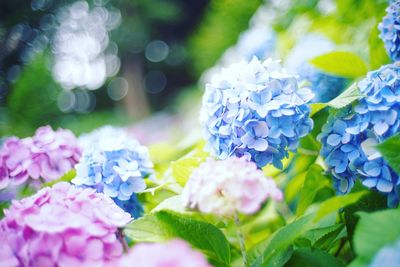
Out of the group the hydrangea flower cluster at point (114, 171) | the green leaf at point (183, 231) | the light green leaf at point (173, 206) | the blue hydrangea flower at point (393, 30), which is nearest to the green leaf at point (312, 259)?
the green leaf at point (183, 231)

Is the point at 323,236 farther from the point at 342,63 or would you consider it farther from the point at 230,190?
the point at 342,63

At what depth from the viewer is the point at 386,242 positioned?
53cm

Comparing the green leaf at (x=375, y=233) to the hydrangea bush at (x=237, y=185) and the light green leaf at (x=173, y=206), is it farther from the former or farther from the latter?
the light green leaf at (x=173, y=206)

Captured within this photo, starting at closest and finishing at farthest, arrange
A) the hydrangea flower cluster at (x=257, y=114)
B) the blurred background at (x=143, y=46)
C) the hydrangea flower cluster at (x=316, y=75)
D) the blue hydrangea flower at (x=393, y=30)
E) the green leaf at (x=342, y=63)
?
the hydrangea flower cluster at (x=257, y=114), the blue hydrangea flower at (x=393, y=30), the green leaf at (x=342, y=63), the hydrangea flower cluster at (x=316, y=75), the blurred background at (x=143, y=46)

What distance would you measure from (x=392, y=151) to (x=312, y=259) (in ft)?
0.80

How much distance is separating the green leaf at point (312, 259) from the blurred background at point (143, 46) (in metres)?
0.70

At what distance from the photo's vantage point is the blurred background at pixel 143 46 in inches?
63.7

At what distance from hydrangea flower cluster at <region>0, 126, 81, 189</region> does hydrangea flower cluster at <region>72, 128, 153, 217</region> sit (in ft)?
0.41

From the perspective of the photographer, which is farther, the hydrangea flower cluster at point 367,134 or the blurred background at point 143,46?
the blurred background at point 143,46

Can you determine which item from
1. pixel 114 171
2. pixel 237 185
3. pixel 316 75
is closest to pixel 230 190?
pixel 237 185

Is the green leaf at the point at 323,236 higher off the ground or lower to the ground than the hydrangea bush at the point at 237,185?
lower

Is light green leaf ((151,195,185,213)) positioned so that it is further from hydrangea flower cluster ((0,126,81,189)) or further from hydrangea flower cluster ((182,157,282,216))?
hydrangea flower cluster ((0,126,81,189))

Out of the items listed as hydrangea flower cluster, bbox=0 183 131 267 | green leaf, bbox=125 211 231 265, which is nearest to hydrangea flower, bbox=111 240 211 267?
hydrangea flower cluster, bbox=0 183 131 267

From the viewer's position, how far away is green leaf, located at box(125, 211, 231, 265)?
0.73 m
